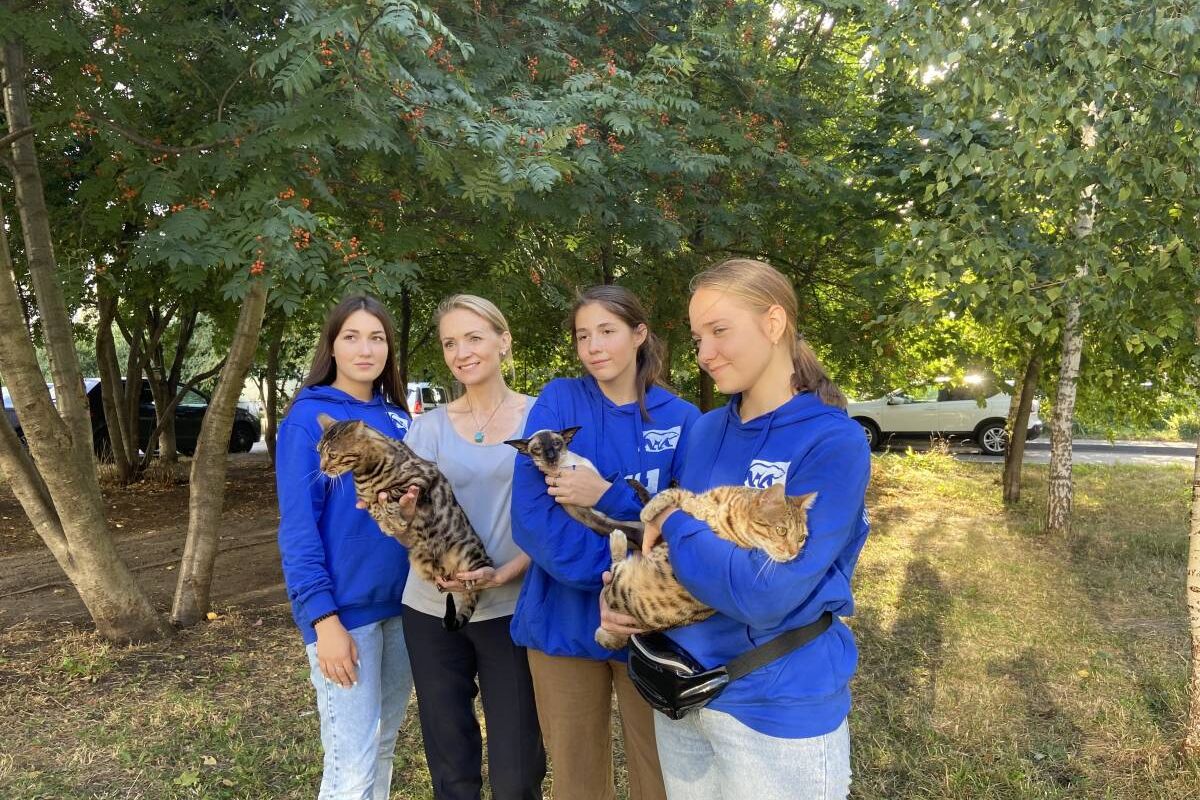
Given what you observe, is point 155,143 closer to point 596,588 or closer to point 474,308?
point 474,308

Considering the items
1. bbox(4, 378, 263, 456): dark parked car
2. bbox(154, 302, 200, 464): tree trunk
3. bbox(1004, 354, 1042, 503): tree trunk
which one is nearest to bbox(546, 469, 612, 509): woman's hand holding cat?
bbox(1004, 354, 1042, 503): tree trunk

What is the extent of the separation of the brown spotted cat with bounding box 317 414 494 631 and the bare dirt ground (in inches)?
196

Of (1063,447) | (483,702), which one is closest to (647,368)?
(483,702)

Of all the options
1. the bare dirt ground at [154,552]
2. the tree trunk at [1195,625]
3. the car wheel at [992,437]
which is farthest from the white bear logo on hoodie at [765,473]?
the car wheel at [992,437]

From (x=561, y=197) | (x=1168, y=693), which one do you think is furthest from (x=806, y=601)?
(x=561, y=197)

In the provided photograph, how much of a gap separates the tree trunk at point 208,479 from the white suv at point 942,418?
16.8m

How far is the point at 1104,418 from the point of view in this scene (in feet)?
37.4

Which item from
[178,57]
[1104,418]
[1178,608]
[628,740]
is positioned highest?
[178,57]

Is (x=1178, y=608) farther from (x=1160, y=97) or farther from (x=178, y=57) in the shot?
(x=178, y=57)

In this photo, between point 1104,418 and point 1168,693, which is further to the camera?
point 1104,418

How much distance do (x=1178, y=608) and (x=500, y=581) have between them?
6342 mm

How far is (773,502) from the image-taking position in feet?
4.91

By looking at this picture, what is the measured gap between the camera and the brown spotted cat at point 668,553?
1.52 metres

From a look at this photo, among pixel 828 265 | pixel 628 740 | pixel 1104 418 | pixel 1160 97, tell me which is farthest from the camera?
pixel 1104 418
